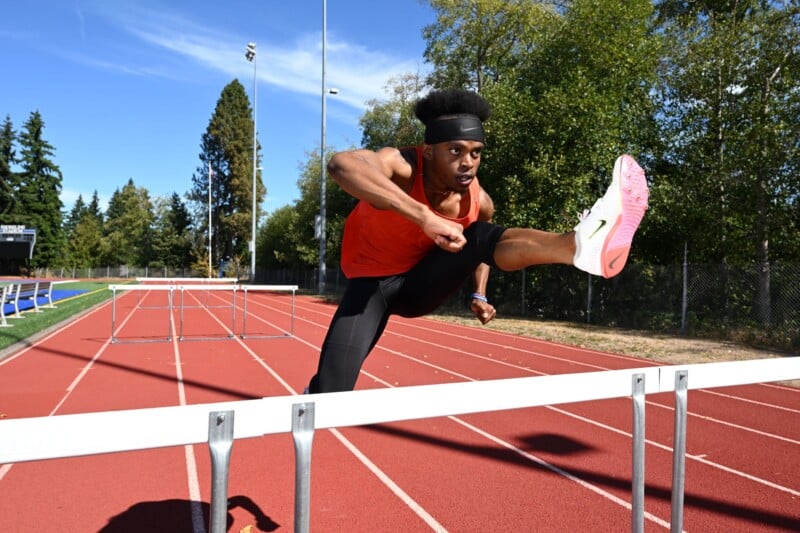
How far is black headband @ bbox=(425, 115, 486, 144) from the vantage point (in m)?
2.11

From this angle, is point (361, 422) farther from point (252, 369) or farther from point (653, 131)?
point (653, 131)

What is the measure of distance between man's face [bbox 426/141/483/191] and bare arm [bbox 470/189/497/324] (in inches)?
12.4

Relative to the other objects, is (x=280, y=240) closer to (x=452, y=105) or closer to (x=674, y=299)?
(x=674, y=299)

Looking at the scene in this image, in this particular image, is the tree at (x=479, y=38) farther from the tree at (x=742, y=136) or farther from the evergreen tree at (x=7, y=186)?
the evergreen tree at (x=7, y=186)

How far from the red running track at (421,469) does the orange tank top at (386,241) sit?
57.8 inches

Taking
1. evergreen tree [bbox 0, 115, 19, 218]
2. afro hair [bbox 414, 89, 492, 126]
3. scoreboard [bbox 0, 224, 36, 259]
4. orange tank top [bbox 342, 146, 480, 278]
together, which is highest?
evergreen tree [bbox 0, 115, 19, 218]

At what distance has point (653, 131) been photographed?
14.6 meters

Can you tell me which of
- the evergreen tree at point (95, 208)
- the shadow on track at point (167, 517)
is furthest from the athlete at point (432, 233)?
the evergreen tree at point (95, 208)

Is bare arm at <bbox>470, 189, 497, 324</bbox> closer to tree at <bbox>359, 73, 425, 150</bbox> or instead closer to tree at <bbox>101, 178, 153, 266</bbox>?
tree at <bbox>359, 73, 425, 150</bbox>

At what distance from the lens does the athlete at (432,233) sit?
1.83m

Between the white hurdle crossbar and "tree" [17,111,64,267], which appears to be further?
"tree" [17,111,64,267]

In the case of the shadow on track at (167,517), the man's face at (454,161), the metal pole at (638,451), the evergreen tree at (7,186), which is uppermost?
the evergreen tree at (7,186)

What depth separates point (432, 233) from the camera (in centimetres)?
175

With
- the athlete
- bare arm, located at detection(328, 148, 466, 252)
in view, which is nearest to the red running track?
the athlete
